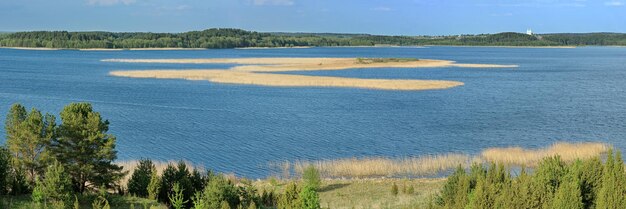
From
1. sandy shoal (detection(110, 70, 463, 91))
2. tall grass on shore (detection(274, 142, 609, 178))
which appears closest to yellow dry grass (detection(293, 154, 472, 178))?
tall grass on shore (detection(274, 142, 609, 178))

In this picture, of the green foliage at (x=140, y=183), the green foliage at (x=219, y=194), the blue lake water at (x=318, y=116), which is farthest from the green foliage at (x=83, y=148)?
the blue lake water at (x=318, y=116)

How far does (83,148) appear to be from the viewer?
75.7 feet

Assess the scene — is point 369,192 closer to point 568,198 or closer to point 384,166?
point 384,166

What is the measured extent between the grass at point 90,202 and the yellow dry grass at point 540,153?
62.1 feet

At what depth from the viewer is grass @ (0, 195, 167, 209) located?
20156mm

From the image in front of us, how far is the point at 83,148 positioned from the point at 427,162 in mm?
16977

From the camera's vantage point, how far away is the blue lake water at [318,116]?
37.6 metres

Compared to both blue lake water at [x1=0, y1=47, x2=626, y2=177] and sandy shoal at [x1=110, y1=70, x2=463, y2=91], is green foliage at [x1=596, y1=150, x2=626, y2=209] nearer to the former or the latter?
blue lake water at [x1=0, y1=47, x2=626, y2=177]

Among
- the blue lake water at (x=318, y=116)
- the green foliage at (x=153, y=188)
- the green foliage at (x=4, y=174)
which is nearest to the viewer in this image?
the green foliage at (x=4, y=174)

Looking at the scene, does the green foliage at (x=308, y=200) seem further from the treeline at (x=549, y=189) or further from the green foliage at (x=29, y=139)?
the green foliage at (x=29, y=139)

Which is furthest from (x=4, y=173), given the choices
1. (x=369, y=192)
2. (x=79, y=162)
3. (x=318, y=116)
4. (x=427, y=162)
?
(x=318, y=116)

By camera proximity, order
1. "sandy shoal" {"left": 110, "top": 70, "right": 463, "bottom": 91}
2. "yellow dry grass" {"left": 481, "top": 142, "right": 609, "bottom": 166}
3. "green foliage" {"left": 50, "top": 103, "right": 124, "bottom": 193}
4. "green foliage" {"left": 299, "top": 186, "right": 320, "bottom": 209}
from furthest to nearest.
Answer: "sandy shoal" {"left": 110, "top": 70, "right": 463, "bottom": 91} → "yellow dry grass" {"left": 481, "top": 142, "right": 609, "bottom": 166} → "green foliage" {"left": 50, "top": 103, "right": 124, "bottom": 193} → "green foliage" {"left": 299, "top": 186, "right": 320, "bottom": 209}

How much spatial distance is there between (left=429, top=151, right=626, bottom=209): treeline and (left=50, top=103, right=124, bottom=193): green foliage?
11.2m

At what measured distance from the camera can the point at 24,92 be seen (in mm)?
64312
